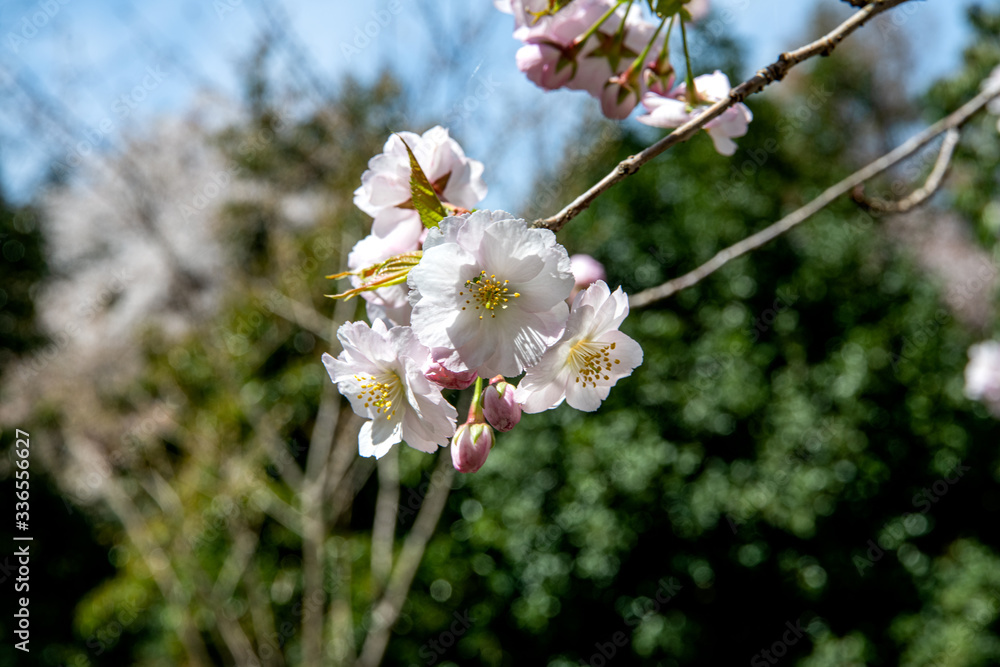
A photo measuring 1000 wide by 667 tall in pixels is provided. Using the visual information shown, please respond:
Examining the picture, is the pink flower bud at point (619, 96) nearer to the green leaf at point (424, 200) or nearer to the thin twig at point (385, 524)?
the green leaf at point (424, 200)

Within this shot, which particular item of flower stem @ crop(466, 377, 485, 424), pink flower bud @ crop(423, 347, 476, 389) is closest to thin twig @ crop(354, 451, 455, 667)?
flower stem @ crop(466, 377, 485, 424)

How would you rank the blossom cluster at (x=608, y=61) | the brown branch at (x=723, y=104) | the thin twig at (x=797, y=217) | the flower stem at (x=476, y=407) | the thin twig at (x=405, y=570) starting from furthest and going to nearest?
the thin twig at (x=405, y=570) → the thin twig at (x=797, y=217) → the blossom cluster at (x=608, y=61) → the flower stem at (x=476, y=407) → the brown branch at (x=723, y=104)

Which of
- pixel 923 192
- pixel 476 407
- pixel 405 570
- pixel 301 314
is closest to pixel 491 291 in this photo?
pixel 476 407

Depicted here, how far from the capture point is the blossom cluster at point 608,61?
784 mm

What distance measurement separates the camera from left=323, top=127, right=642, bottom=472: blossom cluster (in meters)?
0.56

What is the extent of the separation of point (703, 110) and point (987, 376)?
9.48ft

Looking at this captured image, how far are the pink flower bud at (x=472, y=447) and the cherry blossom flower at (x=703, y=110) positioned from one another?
37cm

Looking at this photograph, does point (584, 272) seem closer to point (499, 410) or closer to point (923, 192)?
point (499, 410)

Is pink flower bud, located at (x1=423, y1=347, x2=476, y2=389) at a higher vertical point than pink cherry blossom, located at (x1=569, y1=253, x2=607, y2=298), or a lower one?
higher

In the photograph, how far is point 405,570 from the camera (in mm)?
2904

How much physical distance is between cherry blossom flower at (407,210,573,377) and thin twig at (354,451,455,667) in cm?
238

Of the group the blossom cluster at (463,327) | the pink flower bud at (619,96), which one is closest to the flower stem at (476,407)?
the blossom cluster at (463,327)

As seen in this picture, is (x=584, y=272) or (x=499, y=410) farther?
(x=584, y=272)

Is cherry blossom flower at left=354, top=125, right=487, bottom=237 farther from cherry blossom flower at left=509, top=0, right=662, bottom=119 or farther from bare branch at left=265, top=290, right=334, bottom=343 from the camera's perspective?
bare branch at left=265, top=290, right=334, bottom=343
